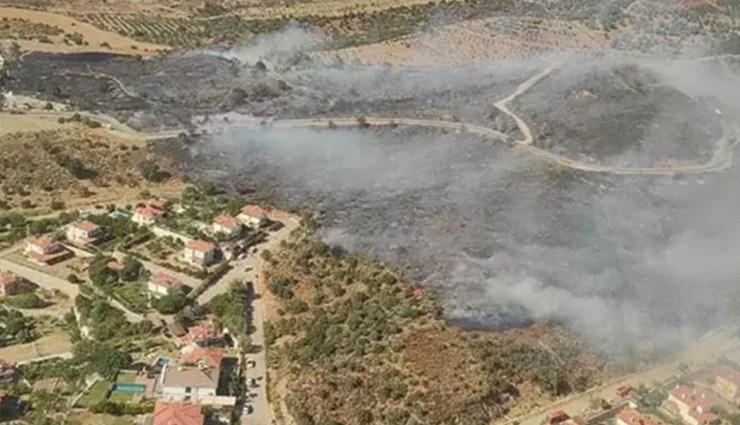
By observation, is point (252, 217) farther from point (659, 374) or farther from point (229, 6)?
point (229, 6)

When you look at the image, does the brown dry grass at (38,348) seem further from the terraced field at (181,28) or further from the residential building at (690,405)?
the terraced field at (181,28)

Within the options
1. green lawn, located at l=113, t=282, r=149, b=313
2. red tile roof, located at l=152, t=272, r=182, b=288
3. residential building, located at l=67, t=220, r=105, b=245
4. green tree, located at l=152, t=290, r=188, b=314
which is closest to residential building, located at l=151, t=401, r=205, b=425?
green tree, located at l=152, t=290, r=188, b=314

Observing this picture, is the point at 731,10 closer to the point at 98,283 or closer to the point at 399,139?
the point at 399,139

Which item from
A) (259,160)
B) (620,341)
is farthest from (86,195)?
(620,341)

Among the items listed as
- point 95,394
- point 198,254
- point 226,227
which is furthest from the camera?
point 226,227

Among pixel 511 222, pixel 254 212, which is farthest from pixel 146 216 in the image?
pixel 511 222

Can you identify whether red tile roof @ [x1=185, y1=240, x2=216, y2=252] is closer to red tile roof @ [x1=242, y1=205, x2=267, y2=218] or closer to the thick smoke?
red tile roof @ [x1=242, y1=205, x2=267, y2=218]

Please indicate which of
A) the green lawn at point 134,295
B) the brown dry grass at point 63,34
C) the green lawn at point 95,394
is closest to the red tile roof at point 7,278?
the green lawn at point 134,295

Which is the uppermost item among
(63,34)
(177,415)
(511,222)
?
(177,415)
